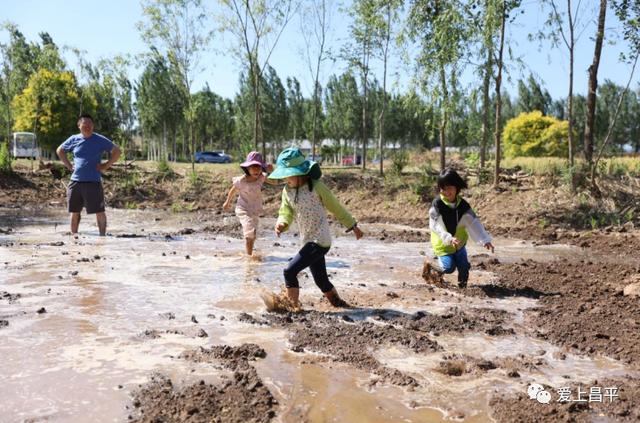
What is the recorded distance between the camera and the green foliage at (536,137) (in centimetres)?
4112

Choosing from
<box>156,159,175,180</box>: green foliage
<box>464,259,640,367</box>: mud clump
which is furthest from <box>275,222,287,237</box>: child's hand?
<box>156,159,175,180</box>: green foliage

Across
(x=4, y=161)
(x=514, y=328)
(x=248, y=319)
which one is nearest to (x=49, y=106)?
(x=4, y=161)

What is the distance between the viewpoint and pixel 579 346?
4.70 m

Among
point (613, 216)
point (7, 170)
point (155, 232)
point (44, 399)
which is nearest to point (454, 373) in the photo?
point (44, 399)

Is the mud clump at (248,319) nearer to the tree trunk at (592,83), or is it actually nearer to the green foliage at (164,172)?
the tree trunk at (592,83)

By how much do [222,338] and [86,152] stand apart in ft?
22.2

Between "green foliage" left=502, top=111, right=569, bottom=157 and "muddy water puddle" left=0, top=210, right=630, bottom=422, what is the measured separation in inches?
1400

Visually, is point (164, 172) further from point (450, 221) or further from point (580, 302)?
point (580, 302)

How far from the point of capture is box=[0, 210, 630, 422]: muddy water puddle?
11.9ft

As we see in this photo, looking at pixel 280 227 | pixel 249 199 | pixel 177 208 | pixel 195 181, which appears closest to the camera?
pixel 280 227

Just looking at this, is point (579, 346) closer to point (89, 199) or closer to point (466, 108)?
point (89, 199)

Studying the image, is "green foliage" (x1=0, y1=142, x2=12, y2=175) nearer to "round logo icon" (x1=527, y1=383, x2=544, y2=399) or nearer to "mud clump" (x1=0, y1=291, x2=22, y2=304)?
"mud clump" (x1=0, y1=291, x2=22, y2=304)

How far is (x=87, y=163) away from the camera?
10500 mm

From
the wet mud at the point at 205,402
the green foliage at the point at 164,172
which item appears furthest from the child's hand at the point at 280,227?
the green foliage at the point at 164,172
